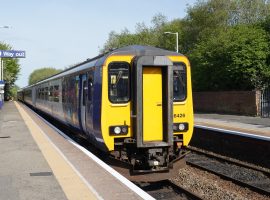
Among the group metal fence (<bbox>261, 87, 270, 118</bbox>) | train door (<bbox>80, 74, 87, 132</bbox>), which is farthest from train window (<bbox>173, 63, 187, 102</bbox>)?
metal fence (<bbox>261, 87, 270, 118</bbox>)

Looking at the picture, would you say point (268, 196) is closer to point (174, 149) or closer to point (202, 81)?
point (174, 149)

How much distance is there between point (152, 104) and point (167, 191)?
1967 mm

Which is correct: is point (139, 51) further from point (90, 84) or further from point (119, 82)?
point (90, 84)

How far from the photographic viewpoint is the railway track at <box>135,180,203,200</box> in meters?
9.61

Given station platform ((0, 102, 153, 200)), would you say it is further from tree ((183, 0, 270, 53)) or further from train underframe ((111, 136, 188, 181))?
tree ((183, 0, 270, 53))

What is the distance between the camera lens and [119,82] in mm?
10062

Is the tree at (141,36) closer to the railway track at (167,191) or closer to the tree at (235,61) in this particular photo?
the tree at (235,61)

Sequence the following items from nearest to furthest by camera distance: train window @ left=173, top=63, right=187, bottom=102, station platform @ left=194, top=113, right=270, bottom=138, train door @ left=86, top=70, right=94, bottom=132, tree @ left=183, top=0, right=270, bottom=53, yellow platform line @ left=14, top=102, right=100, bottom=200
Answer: yellow platform line @ left=14, top=102, right=100, bottom=200
train window @ left=173, top=63, right=187, bottom=102
train door @ left=86, top=70, right=94, bottom=132
station platform @ left=194, top=113, right=270, bottom=138
tree @ left=183, top=0, right=270, bottom=53

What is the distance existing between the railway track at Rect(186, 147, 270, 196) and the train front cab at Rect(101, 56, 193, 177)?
196cm

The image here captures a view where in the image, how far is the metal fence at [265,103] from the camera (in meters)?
30.7

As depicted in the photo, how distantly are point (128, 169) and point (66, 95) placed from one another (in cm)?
715

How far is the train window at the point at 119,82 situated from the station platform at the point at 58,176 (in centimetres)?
145

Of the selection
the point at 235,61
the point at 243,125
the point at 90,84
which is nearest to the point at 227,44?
the point at 235,61

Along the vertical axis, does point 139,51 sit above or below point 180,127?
above
